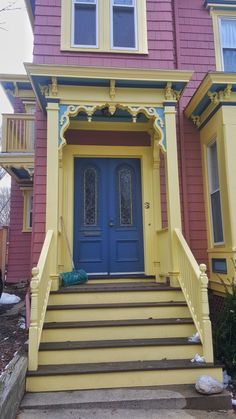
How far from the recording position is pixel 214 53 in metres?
6.62

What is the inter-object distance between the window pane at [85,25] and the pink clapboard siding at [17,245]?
5.54 m

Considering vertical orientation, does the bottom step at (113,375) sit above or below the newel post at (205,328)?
below

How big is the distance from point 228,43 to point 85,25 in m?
2.90

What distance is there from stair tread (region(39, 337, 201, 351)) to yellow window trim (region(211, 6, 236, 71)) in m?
5.16

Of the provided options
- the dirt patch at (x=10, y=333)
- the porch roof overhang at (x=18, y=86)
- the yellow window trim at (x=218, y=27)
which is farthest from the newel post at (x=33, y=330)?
the porch roof overhang at (x=18, y=86)

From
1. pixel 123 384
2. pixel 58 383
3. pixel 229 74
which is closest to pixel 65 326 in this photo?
pixel 58 383

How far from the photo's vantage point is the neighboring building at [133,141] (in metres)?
4.80

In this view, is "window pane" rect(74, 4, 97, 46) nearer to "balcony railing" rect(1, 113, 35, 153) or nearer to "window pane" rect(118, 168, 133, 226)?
"window pane" rect(118, 168, 133, 226)

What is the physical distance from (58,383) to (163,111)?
3.84m

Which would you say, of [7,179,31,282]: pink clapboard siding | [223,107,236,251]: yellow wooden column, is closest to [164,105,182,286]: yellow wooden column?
[223,107,236,251]: yellow wooden column

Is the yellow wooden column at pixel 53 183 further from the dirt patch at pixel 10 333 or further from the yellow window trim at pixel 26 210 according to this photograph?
the yellow window trim at pixel 26 210

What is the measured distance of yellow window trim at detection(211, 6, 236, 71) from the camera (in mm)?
6583

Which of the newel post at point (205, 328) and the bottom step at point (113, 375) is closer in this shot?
the bottom step at point (113, 375)

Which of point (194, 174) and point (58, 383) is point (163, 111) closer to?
point (194, 174)
